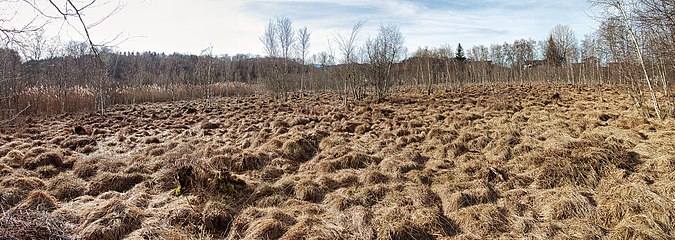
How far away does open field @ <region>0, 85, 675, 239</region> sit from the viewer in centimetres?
365

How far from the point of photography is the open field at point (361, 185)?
12.0 ft

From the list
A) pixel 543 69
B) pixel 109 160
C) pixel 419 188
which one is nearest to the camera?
pixel 419 188

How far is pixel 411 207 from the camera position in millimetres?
4230

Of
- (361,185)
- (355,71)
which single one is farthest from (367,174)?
(355,71)

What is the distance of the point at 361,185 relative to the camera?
516 centimetres

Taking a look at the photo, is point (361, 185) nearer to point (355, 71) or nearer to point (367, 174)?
point (367, 174)

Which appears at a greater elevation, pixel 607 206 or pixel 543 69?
pixel 543 69

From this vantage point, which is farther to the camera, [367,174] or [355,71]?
[355,71]

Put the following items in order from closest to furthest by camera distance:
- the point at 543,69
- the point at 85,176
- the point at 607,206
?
1. the point at 607,206
2. the point at 85,176
3. the point at 543,69

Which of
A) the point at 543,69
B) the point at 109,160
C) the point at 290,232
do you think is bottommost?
the point at 290,232

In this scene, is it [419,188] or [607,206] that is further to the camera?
[419,188]

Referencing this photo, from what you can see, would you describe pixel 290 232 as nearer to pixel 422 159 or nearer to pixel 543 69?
pixel 422 159

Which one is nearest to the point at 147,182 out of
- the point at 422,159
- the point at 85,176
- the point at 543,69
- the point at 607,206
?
the point at 85,176

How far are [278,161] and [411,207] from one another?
297 cm
